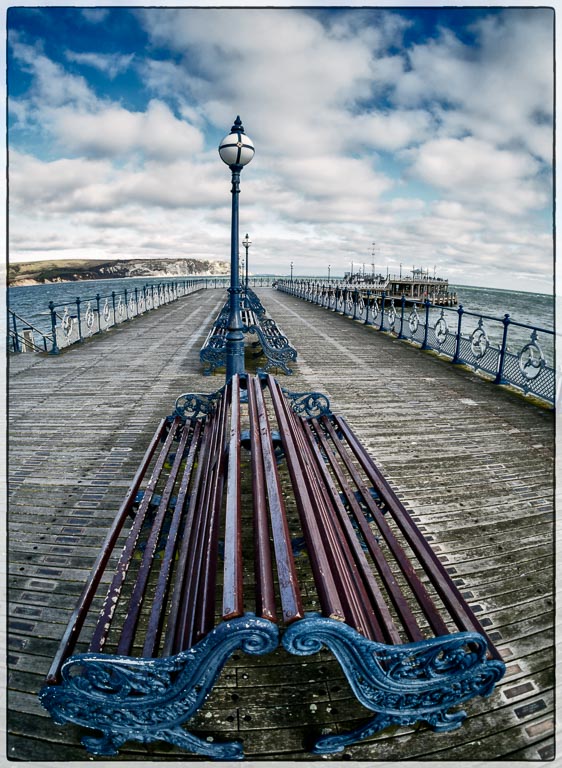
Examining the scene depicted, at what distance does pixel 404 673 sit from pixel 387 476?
2.81 meters

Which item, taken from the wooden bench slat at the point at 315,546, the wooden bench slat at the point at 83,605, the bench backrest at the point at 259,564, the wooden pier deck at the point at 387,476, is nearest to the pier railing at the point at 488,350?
the wooden pier deck at the point at 387,476

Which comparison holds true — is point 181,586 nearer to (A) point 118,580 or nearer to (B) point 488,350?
(A) point 118,580

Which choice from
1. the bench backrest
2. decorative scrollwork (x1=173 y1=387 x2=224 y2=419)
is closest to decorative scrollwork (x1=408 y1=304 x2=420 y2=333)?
decorative scrollwork (x1=173 y1=387 x2=224 y2=419)

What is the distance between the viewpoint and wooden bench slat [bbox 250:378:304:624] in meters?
1.67

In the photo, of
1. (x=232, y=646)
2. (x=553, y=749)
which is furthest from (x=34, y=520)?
(x=553, y=749)

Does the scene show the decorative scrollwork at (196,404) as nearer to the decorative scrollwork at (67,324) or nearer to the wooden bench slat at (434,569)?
the wooden bench slat at (434,569)

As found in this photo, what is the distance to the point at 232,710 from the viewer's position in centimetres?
228

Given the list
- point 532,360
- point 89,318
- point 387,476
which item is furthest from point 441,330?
point 89,318

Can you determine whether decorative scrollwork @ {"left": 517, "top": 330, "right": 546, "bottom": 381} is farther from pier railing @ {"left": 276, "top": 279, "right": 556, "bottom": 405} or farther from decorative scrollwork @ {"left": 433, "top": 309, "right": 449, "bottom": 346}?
decorative scrollwork @ {"left": 433, "top": 309, "right": 449, "bottom": 346}

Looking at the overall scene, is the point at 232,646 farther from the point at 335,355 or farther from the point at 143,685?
the point at 335,355

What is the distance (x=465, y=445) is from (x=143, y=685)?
184 inches

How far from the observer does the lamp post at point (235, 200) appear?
20.1ft

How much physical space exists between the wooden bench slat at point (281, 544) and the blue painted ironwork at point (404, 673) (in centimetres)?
8

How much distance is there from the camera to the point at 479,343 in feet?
30.5
